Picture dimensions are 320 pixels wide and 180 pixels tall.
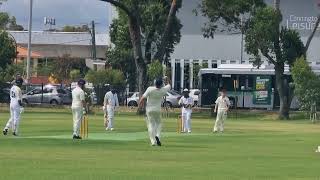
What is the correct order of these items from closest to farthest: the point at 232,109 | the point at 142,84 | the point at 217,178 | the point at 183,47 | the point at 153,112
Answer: the point at 217,178 < the point at 153,112 < the point at 142,84 < the point at 232,109 < the point at 183,47

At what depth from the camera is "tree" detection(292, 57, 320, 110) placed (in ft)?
186

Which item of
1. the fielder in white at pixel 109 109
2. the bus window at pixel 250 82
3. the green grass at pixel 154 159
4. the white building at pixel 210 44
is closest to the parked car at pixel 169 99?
the bus window at pixel 250 82

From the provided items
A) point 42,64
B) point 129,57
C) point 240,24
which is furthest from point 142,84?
point 42,64

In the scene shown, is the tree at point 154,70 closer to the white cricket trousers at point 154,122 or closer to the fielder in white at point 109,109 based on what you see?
the fielder in white at point 109,109

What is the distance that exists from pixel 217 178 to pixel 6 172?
13.4 feet

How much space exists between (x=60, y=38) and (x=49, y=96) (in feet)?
165

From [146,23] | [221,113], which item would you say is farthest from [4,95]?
[221,113]

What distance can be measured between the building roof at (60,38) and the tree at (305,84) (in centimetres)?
7178

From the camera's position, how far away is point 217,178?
17.2 m

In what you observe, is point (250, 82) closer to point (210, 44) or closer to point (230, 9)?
point (230, 9)

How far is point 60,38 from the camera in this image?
5020 inches

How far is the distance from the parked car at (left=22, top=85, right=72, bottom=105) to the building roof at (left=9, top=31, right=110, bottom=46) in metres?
49.0

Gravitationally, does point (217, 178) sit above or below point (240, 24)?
below

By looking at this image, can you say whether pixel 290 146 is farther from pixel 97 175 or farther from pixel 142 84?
pixel 142 84
